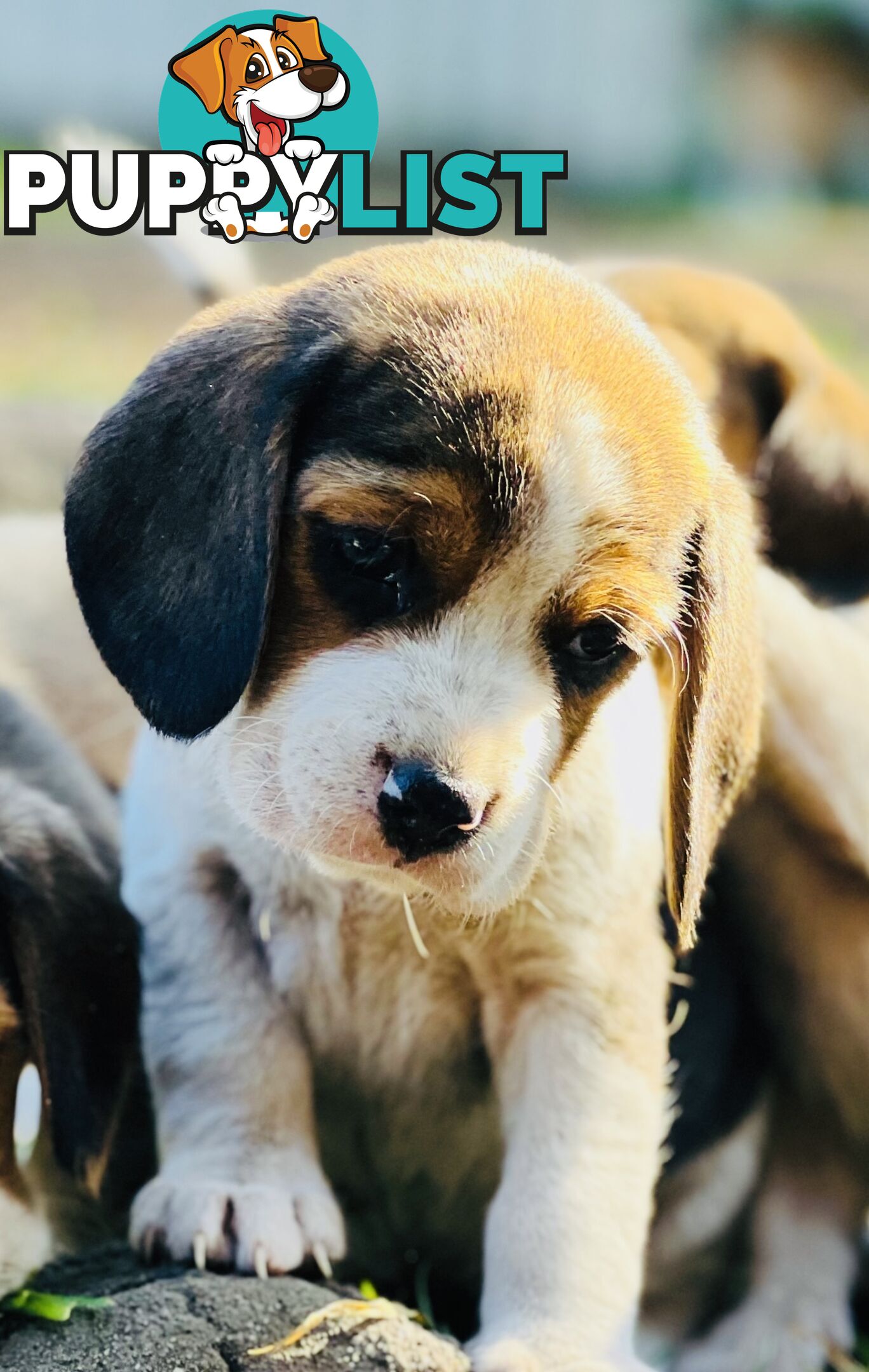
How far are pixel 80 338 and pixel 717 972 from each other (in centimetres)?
185

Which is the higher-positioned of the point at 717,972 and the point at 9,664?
the point at 9,664

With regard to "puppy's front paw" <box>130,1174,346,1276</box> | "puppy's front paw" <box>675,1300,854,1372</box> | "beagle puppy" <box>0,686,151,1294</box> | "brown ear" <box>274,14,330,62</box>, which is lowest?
"puppy's front paw" <box>675,1300,854,1372</box>

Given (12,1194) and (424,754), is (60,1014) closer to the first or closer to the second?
(12,1194)

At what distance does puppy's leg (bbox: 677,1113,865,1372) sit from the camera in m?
3.13

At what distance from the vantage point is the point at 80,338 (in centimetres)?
357

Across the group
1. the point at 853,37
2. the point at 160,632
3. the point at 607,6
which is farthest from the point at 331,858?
the point at 853,37

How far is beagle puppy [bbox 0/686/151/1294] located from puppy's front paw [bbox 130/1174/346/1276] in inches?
5.8

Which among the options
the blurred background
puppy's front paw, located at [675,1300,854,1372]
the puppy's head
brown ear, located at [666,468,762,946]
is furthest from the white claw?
the blurred background

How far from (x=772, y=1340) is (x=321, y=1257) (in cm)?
112

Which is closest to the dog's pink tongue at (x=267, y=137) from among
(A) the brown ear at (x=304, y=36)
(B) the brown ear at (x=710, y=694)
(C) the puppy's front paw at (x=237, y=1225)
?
(A) the brown ear at (x=304, y=36)

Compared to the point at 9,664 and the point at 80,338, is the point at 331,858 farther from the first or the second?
the point at 80,338

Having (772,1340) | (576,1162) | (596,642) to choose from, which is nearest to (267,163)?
(596,642)

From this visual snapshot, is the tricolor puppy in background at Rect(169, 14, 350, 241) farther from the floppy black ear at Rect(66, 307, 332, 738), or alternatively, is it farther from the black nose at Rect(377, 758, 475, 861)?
the black nose at Rect(377, 758, 475, 861)

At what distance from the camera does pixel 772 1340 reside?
315cm
